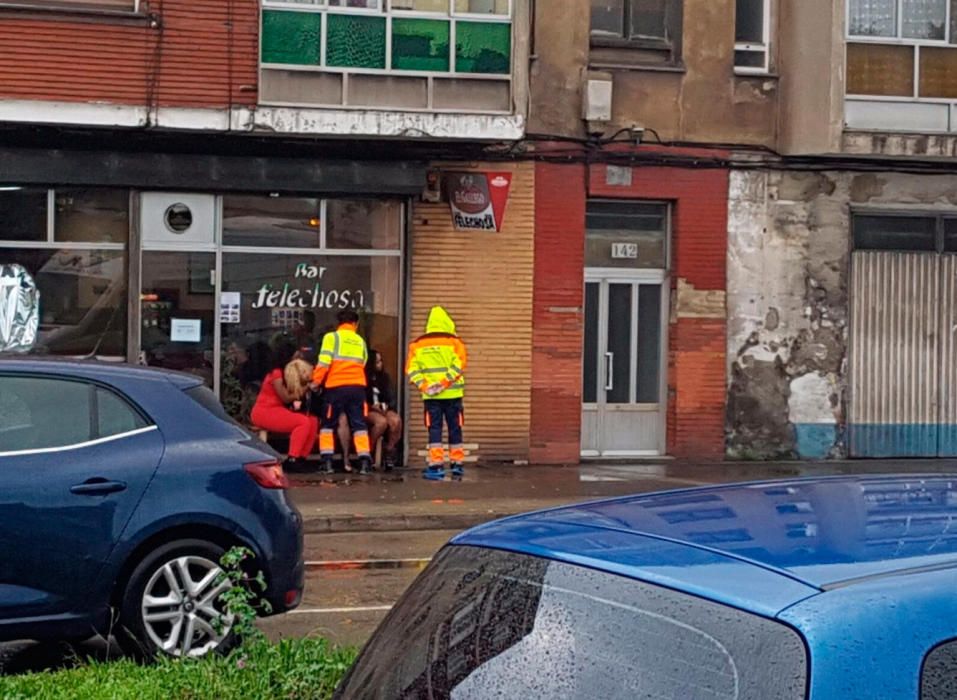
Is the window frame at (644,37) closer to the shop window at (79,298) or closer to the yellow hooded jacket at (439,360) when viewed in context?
the yellow hooded jacket at (439,360)

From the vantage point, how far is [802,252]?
19516 mm

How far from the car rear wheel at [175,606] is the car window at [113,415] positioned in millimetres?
684

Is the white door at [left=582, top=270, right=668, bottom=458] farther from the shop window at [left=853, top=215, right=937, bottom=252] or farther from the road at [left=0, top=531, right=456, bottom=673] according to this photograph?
the road at [left=0, top=531, right=456, bottom=673]

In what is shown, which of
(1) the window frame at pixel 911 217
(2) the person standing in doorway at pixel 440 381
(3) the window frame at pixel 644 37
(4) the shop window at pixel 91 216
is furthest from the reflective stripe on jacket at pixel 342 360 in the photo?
(1) the window frame at pixel 911 217

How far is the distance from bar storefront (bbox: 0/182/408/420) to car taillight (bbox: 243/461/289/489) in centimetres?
947

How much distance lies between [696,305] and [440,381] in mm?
4372

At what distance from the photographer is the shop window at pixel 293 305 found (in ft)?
57.7

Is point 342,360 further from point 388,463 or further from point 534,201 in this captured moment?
point 534,201

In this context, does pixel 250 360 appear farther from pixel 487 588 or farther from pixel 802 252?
pixel 487 588

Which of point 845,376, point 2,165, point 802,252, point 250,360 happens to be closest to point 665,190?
point 802,252

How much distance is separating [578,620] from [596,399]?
660 inches

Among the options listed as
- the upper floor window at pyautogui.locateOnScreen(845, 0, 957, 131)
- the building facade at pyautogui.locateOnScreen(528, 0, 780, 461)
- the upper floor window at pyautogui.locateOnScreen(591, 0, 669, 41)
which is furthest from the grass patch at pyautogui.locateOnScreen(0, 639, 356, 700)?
the upper floor window at pyautogui.locateOnScreen(845, 0, 957, 131)

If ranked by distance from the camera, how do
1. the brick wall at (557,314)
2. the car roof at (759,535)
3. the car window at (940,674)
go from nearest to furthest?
the car window at (940,674)
the car roof at (759,535)
the brick wall at (557,314)

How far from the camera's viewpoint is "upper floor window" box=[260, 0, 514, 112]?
1684 cm
